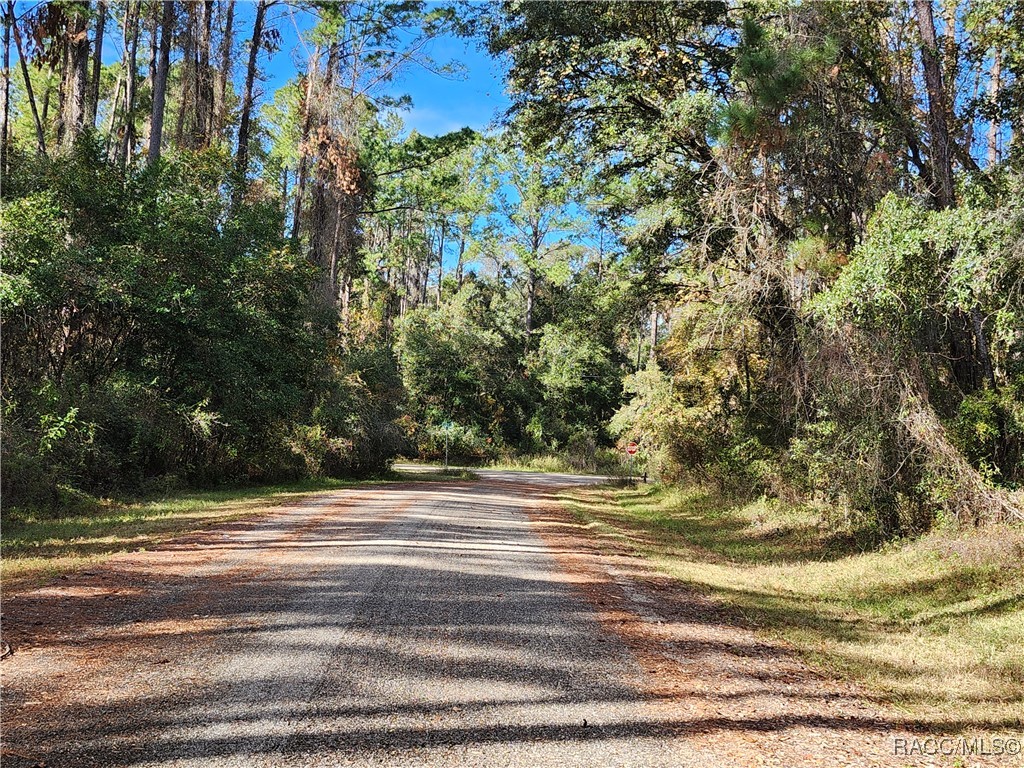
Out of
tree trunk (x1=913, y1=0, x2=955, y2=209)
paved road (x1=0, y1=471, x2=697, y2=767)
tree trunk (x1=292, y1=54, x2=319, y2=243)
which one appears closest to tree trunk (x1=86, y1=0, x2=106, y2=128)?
tree trunk (x1=292, y1=54, x2=319, y2=243)

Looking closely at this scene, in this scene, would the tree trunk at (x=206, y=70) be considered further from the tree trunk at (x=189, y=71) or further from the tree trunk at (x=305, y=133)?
the tree trunk at (x=305, y=133)

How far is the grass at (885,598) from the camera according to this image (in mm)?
5031

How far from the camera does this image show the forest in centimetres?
905

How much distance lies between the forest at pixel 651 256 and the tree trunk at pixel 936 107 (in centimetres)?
6

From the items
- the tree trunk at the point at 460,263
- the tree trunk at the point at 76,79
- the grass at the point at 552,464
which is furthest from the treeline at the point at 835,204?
the tree trunk at the point at 460,263

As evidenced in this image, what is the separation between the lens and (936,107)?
30.8ft

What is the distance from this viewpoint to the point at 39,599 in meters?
5.88

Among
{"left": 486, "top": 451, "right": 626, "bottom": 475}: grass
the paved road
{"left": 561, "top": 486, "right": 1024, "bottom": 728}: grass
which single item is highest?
the paved road

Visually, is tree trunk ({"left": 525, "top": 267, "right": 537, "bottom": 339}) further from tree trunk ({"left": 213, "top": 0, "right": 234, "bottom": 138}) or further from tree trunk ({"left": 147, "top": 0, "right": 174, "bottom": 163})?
tree trunk ({"left": 147, "top": 0, "right": 174, "bottom": 163})

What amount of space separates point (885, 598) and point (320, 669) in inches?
261

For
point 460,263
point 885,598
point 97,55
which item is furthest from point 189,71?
point 460,263

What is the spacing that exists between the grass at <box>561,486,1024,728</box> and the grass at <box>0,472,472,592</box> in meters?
6.87

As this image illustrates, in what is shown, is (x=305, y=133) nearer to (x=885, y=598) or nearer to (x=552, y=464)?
(x=552, y=464)

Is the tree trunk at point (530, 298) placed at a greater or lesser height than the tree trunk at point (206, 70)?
lesser
